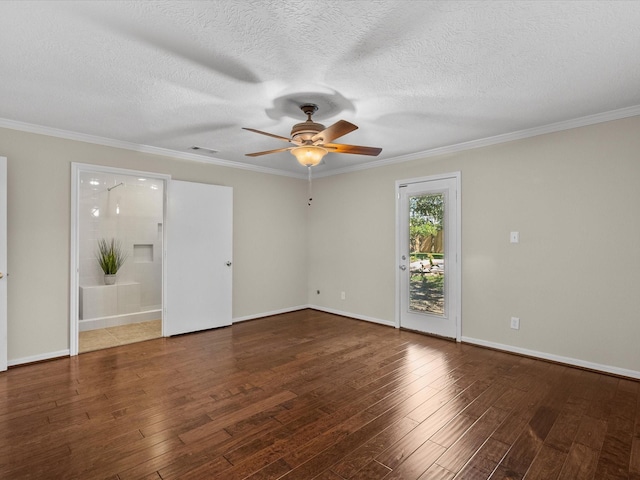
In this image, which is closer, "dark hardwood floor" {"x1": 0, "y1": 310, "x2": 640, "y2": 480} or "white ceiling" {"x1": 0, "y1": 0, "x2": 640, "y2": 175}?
"white ceiling" {"x1": 0, "y1": 0, "x2": 640, "y2": 175}

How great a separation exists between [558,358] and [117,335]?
531 cm

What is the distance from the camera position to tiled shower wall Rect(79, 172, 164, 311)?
5414 millimetres

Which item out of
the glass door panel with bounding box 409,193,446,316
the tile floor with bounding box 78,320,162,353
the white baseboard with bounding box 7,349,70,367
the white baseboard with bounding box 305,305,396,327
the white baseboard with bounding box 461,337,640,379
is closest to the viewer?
the white baseboard with bounding box 461,337,640,379

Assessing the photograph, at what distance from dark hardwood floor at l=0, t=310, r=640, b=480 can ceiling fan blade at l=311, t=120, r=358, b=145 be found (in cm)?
208

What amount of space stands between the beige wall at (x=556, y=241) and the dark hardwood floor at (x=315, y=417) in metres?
0.34

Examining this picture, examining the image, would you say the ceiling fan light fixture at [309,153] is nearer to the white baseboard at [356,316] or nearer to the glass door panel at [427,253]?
the glass door panel at [427,253]

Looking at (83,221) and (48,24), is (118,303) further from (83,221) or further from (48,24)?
(48,24)

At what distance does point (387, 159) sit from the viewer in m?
4.93

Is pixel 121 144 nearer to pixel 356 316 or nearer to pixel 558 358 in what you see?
pixel 356 316

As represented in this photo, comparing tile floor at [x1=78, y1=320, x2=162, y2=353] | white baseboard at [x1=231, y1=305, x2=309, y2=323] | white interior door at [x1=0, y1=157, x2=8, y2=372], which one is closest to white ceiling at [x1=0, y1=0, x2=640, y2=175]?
white interior door at [x1=0, y1=157, x2=8, y2=372]

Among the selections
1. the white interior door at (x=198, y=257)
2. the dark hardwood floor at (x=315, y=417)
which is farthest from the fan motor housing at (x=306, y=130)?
the white interior door at (x=198, y=257)

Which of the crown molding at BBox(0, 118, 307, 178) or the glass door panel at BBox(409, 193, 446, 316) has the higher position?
the crown molding at BBox(0, 118, 307, 178)

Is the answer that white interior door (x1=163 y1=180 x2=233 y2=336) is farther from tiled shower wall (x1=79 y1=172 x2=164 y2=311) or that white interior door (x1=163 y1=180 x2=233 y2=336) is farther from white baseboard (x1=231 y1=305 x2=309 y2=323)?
tiled shower wall (x1=79 y1=172 x2=164 y2=311)

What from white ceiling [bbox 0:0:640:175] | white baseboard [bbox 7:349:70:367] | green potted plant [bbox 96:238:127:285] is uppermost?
white ceiling [bbox 0:0:640:175]
